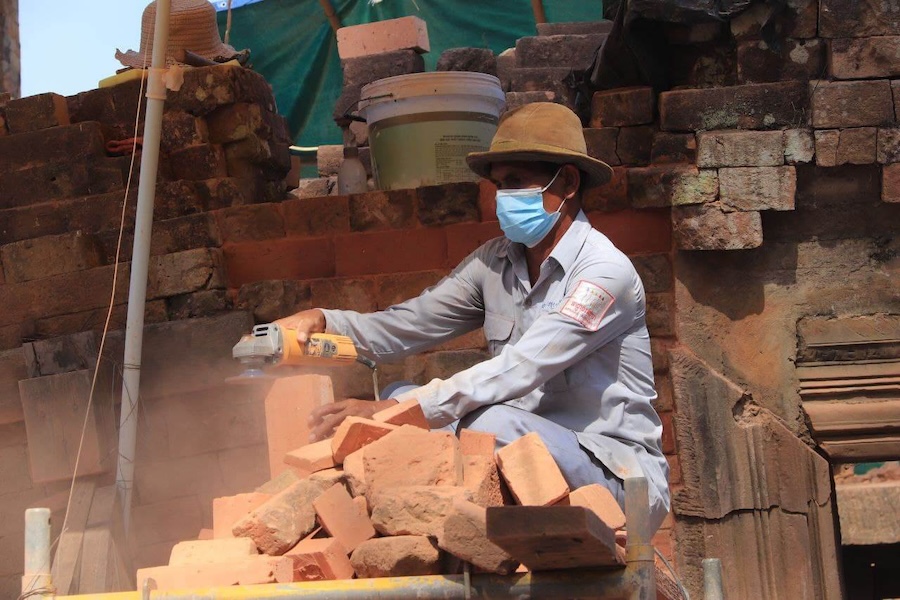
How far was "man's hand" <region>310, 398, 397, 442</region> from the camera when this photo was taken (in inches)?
131

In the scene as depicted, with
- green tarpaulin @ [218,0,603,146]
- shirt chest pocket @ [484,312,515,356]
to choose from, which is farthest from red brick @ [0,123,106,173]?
green tarpaulin @ [218,0,603,146]

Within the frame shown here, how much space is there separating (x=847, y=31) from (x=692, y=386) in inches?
63.8

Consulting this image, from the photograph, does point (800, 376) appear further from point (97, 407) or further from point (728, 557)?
point (97, 407)

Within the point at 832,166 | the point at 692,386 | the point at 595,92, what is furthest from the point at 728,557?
the point at 595,92

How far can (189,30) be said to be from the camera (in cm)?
644

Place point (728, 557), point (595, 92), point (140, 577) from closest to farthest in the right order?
point (140, 577)
point (728, 557)
point (595, 92)

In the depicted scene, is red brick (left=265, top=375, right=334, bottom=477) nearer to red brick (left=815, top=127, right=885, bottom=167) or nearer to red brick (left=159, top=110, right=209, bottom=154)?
red brick (left=159, top=110, right=209, bottom=154)

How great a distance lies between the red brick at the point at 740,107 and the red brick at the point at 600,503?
252cm

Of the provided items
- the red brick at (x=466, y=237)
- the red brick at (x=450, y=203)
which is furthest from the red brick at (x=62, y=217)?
the red brick at (x=466, y=237)

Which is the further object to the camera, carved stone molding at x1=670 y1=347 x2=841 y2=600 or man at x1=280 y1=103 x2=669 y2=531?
carved stone molding at x1=670 y1=347 x2=841 y2=600

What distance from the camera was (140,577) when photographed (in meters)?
2.93

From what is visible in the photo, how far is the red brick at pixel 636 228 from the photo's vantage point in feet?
16.7

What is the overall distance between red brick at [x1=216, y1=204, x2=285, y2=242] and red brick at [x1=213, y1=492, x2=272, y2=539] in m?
2.23

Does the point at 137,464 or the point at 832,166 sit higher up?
the point at 832,166
